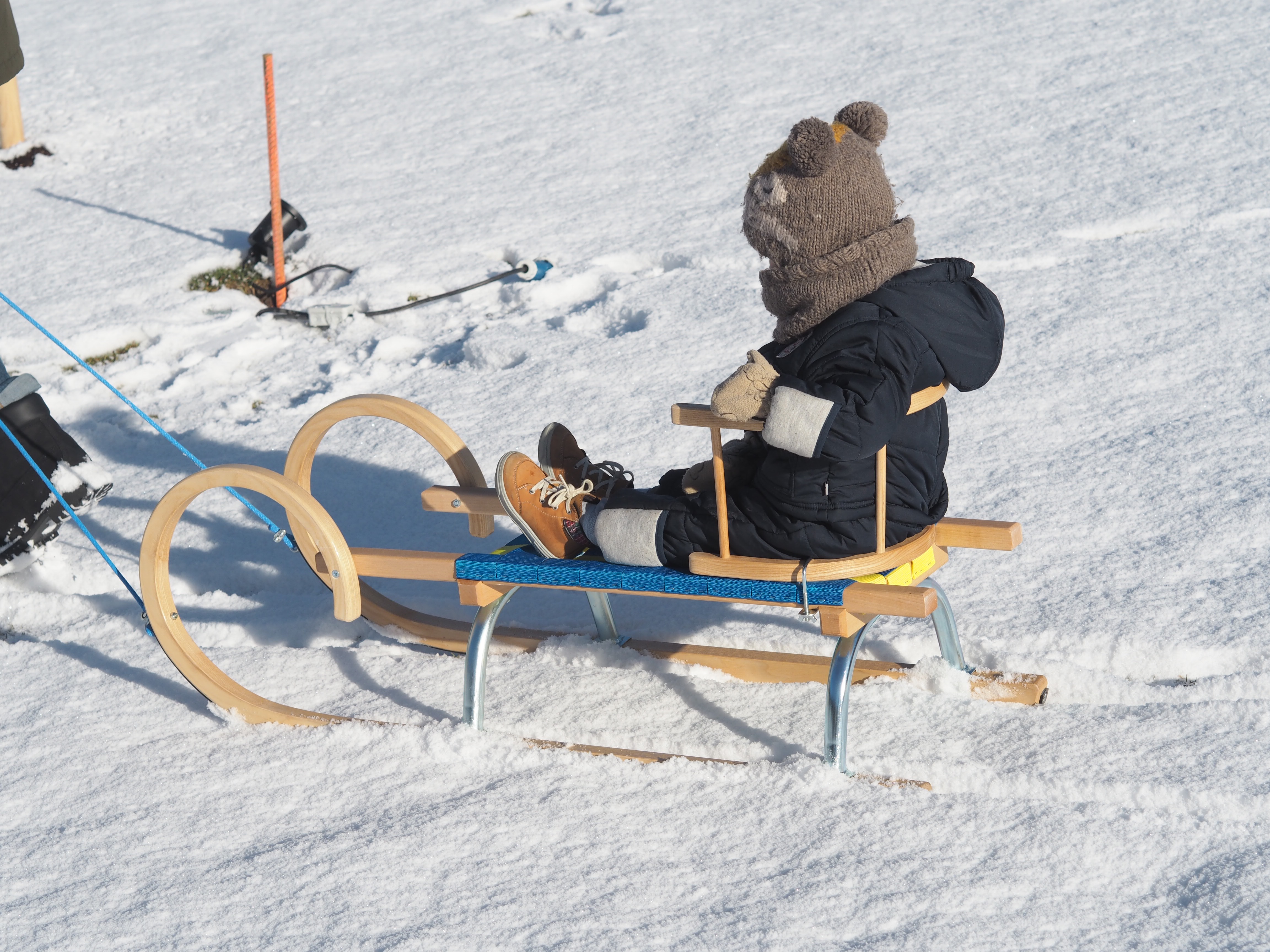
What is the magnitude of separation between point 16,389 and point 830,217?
8.18ft

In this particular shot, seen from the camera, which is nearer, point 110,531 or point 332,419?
point 332,419

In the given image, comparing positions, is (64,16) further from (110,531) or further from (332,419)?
(332,419)

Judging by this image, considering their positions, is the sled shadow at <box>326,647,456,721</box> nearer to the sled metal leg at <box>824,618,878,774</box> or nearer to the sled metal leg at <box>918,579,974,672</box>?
the sled metal leg at <box>824,618,878,774</box>

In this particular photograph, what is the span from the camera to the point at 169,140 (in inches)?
265

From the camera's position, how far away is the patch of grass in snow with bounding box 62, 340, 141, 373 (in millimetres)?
4848

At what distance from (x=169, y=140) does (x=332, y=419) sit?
14.8 feet

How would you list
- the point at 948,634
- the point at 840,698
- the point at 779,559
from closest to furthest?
the point at 840,698
the point at 779,559
the point at 948,634

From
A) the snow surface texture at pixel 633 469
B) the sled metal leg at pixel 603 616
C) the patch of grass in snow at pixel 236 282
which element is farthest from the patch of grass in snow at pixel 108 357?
the sled metal leg at pixel 603 616

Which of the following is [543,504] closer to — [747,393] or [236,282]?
[747,393]

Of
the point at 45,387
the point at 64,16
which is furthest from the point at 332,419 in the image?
the point at 64,16

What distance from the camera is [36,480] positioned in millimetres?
3521

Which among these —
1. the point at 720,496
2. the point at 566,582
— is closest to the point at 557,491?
the point at 566,582

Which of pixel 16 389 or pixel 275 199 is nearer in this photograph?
pixel 16 389

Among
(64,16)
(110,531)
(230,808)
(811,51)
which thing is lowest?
(230,808)
